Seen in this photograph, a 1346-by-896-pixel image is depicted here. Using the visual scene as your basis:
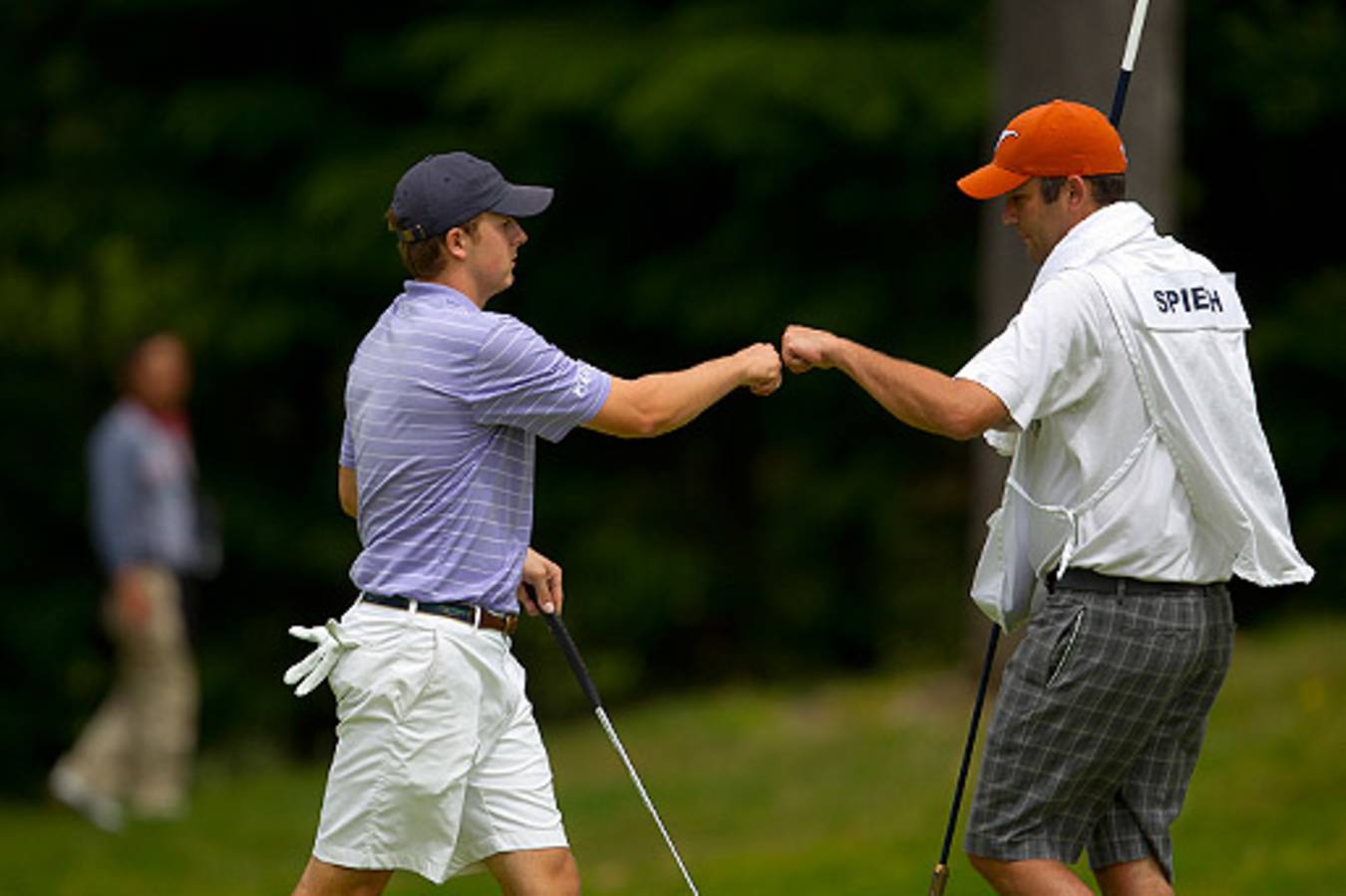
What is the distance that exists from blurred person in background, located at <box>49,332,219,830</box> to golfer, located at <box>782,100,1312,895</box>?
6.29 meters

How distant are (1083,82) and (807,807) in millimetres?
3073

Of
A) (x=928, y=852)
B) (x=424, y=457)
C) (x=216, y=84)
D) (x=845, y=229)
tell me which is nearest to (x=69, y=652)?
(x=216, y=84)

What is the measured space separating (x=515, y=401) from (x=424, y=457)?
0.21 metres

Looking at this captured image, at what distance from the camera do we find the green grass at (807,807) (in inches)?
321

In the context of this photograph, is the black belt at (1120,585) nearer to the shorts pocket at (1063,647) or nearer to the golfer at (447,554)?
the shorts pocket at (1063,647)

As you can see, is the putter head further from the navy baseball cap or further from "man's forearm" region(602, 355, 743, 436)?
the navy baseball cap

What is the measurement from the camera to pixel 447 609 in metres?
4.86

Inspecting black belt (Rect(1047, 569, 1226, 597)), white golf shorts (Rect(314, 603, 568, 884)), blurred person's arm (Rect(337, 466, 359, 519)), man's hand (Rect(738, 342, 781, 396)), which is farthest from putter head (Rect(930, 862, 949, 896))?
blurred person's arm (Rect(337, 466, 359, 519))

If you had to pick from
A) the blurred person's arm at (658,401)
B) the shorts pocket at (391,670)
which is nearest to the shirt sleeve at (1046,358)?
the blurred person's arm at (658,401)

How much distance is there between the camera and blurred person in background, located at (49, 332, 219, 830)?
10766 millimetres

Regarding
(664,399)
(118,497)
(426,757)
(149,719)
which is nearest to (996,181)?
(664,399)

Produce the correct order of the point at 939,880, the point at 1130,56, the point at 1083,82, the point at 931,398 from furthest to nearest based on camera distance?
the point at 1083,82 → the point at 1130,56 → the point at 939,880 → the point at 931,398

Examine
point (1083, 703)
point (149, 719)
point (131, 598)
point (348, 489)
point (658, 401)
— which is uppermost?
point (658, 401)

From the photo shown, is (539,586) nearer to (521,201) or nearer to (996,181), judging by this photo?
(521,201)
